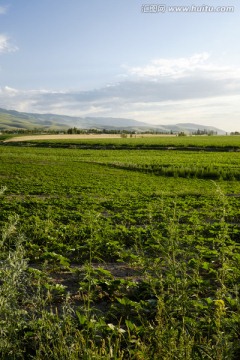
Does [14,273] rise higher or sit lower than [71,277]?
higher

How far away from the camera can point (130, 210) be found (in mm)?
17828

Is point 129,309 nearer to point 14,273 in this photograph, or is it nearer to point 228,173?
point 14,273

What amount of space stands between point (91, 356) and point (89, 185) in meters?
24.2

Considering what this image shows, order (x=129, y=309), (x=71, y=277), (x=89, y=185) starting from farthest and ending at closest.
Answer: (x=89, y=185) → (x=71, y=277) → (x=129, y=309)

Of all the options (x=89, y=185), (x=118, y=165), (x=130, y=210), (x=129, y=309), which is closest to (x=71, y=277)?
(x=129, y=309)

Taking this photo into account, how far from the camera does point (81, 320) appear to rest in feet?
Answer: 17.7

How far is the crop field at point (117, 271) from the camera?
399 centimetres

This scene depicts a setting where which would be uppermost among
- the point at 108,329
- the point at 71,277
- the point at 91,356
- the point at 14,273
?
the point at 14,273

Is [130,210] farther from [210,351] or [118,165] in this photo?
[118,165]

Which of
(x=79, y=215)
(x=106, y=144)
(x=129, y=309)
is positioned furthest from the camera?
(x=106, y=144)

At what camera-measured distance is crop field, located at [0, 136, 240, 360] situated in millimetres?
3988

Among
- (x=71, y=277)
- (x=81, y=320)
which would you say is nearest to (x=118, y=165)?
(x=71, y=277)

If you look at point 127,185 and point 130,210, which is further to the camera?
point 127,185

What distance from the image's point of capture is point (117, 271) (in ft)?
30.1
